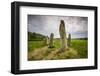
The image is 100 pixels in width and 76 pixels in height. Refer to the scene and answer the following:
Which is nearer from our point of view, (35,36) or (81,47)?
(35,36)

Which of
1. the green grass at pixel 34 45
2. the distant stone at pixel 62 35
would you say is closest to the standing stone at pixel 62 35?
the distant stone at pixel 62 35

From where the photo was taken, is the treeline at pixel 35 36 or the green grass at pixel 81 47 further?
the green grass at pixel 81 47

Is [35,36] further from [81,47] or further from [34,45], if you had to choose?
[81,47]

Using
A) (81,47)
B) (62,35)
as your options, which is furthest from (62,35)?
(81,47)

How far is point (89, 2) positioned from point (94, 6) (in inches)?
1.3

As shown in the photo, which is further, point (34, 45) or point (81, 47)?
point (81, 47)

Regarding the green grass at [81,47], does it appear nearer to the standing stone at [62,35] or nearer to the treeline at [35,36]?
the standing stone at [62,35]

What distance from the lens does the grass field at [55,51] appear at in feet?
4.00

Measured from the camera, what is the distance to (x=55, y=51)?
49.8 inches

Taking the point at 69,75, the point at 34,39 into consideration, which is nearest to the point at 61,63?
the point at 69,75
